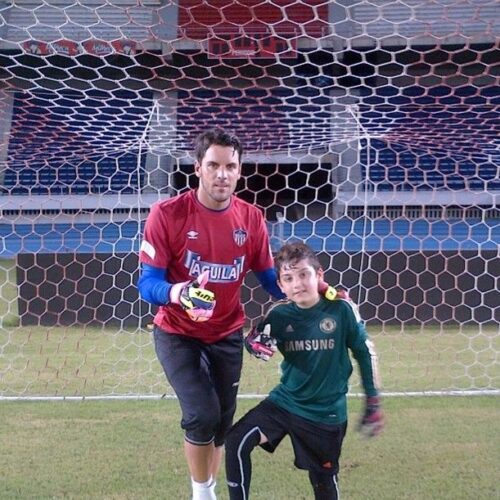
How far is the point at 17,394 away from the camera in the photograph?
5.31m

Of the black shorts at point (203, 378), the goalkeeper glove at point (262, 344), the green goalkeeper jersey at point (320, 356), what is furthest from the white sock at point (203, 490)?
the goalkeeper glove at point (262, 344)

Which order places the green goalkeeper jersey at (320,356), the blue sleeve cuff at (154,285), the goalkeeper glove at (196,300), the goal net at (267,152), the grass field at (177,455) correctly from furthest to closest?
the goal net at (267,152)
the grass field at (177,455)
the green goalkeeper jersey at (320,356)
the blue sleeve cuff at (154,285)
the goalkeeper glove at (196,300)

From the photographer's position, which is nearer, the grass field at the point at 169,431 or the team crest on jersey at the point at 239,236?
the team crest on jersey at the point at 239,236

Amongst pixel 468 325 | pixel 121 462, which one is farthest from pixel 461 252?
pixel 121 462

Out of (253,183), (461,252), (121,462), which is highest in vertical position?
(253,183)

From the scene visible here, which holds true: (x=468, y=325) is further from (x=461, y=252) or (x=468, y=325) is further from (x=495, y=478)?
(x=495, y=478)

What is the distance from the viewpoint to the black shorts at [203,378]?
2.95 meters

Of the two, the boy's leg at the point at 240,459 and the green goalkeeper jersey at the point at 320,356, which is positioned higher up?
the green goalkeeper jersey at the point at 320,356

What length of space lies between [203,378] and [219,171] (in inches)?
31.7

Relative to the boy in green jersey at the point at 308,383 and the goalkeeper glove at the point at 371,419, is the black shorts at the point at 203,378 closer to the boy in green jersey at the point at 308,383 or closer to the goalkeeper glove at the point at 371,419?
the boy in green jersey at the point at 308,383

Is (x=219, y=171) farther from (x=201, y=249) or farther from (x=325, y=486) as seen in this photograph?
(x=325, y=486)

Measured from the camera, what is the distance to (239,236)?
313cm

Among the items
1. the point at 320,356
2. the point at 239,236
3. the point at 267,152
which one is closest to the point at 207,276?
the point at 239,236

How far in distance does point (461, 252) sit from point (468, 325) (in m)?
0.76
